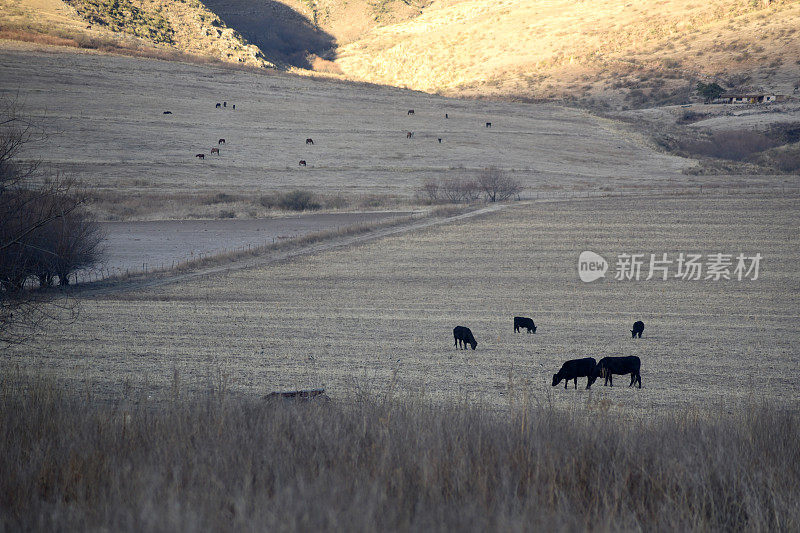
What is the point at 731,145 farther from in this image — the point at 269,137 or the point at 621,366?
the point at 621,366

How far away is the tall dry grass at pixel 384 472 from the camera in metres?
3.84

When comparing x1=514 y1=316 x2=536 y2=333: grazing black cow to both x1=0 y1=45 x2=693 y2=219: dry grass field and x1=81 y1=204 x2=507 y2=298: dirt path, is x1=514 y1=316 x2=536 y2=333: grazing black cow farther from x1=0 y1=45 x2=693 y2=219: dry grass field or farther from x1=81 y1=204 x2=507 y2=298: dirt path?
x1=0 y1=45 x2=693 y2=219: dry grass field

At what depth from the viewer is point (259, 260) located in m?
29.6

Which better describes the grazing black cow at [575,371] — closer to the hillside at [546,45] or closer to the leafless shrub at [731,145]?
the leafless shrub at [731,145]

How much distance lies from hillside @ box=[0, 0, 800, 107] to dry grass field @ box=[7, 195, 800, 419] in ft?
272

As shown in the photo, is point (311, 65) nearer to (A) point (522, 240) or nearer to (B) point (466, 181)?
(B) point (466, 181)

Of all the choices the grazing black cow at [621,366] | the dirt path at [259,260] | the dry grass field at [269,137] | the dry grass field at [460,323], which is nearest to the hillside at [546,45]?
the dry grass field at [269,137]

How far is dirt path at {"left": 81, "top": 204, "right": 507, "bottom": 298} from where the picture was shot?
2414cm

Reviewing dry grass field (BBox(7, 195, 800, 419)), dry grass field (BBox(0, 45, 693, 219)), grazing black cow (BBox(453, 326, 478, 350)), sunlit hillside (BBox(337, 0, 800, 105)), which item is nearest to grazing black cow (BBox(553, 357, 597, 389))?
dry grass field (BBox(7, 195, 800, 419))

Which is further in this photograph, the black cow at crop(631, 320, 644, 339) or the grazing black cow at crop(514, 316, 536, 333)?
the grazing black cow at crop(514, 316, 536, 333)

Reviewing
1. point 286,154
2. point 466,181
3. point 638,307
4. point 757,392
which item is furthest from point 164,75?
point 757,392

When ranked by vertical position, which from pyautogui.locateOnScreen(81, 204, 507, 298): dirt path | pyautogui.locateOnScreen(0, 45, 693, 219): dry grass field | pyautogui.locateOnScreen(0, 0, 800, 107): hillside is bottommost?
pyautogui.locateOnScreen(81, 204, 507, 298): dirt path

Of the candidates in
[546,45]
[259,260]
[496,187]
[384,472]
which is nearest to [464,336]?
[384,472]

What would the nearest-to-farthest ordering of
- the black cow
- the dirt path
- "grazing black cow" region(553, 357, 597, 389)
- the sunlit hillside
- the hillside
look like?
"grazing black cow" region(553, 357, 597, 389) < the black cow < the dirt path < the hillside < the sunlit hillside
